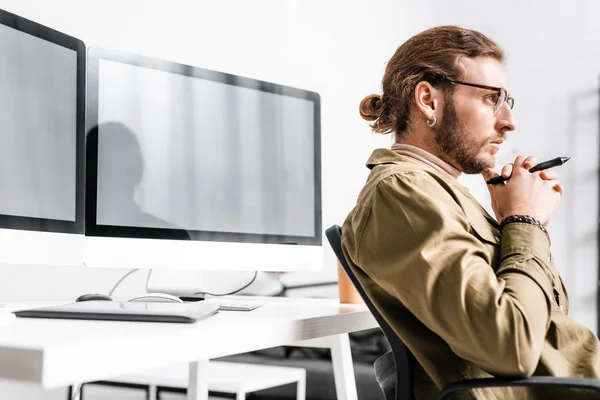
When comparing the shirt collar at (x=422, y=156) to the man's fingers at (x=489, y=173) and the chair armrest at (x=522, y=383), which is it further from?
the chair armrest at (x=522, y=383)

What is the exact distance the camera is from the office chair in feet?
2.94

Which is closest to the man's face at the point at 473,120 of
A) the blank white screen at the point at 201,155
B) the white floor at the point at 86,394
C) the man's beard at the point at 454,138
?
the man's beard at the point at 454,138

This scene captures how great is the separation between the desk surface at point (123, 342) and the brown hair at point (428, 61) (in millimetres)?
471

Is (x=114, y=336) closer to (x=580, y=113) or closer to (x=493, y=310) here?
(x=493, y=310)

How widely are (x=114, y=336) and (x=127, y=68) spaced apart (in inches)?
31.9

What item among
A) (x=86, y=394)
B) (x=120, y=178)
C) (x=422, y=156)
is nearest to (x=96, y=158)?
(x=120, y=178)

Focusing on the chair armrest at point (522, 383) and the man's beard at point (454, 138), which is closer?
the chair armrest at point (522, 383)

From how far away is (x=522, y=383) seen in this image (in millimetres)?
922

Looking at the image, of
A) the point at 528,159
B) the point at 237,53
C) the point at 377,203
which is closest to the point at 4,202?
the point at 377,203

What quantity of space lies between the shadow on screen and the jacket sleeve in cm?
54

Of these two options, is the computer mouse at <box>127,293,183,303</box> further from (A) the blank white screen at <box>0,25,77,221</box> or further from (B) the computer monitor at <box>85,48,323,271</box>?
(A) the blank white screen at <box>0,25,77,221</box>

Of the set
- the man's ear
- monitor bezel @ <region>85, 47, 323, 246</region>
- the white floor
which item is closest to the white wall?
the white floor

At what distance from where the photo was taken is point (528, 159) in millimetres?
1242

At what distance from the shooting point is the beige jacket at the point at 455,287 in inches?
36.8
